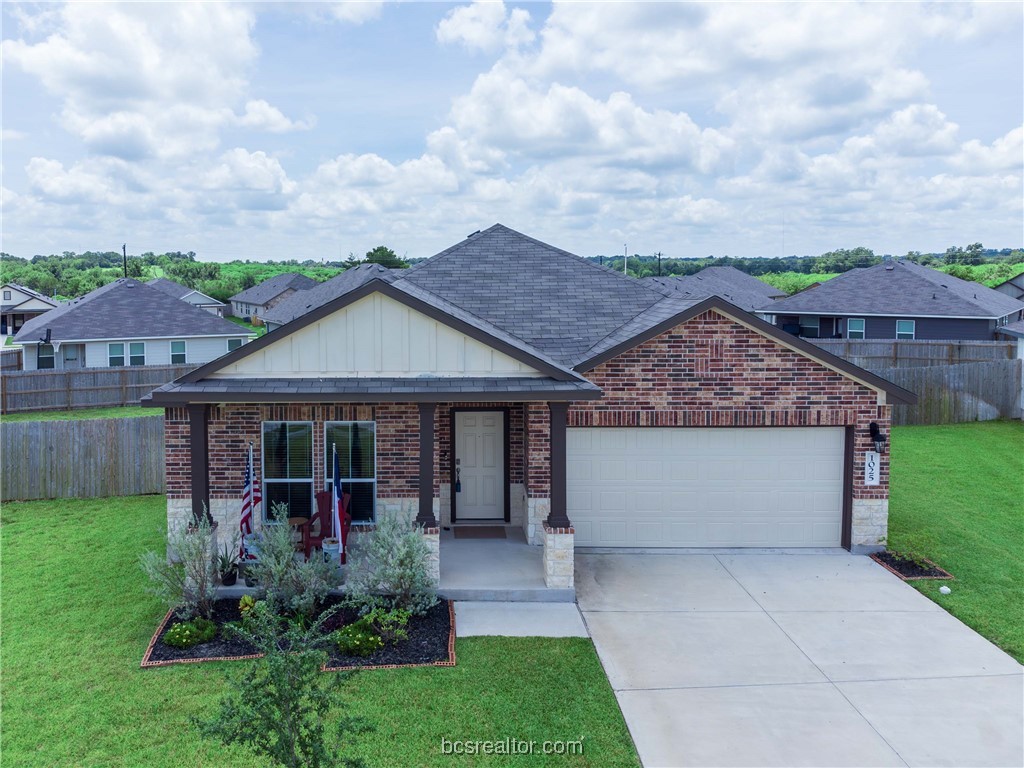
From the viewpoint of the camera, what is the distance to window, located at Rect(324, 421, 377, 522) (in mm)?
12383

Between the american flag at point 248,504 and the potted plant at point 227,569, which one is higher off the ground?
the american flag at point 248,504

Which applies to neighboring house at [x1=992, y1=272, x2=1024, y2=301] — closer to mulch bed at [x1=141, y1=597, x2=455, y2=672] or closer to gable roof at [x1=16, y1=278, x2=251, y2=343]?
gable roof at [x1=16, y1=278, x2=251, y2=343]

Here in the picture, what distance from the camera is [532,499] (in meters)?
13.0

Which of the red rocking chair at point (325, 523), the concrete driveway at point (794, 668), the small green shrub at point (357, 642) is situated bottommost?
the concrete driveway at point (794, 668)

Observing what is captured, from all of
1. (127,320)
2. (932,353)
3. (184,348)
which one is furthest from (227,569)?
(127,320)

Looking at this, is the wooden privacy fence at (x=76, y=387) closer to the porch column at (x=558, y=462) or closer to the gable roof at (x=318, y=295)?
the gable roof at (x=318, y=295)

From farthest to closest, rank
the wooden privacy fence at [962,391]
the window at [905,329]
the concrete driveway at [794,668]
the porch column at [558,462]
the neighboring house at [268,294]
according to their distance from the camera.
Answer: the neighboring house at [268,294] < the window at [905,329] < the wooden privacy fence at [962,391] < the porch column at [558,462] < the concrete driveway at [794,668]

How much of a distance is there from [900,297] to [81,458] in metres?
32.3

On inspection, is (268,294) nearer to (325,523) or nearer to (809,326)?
(809,326)

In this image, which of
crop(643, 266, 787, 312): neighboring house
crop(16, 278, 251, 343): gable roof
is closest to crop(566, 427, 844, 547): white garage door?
crop(16, 278, 251, 343): gable roof

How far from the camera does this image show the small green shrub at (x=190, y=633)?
9.73 metres

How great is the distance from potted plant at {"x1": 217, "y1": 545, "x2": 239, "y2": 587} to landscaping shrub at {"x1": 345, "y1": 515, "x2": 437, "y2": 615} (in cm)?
163

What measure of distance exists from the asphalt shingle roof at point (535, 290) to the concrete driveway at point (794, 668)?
4.16 metres

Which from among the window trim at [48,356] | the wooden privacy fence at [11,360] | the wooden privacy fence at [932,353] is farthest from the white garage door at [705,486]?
the wooden privacy fence at [11,360]
